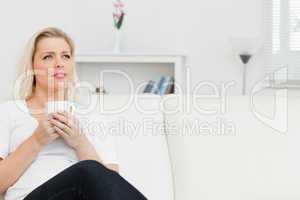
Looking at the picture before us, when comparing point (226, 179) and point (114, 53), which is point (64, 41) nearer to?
point (226, 179)

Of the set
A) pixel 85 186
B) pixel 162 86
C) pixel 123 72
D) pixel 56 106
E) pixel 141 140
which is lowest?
pixel 85 186

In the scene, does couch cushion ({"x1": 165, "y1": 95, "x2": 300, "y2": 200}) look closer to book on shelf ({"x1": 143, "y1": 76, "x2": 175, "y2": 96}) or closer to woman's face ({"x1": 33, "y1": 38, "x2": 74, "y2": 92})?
woman's face ({"x1": 33, "y1": 38, "x2": 74, "y2": 92})

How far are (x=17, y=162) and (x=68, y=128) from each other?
21 cm

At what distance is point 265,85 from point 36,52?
2174 millimetres

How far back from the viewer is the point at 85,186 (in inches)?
61.1

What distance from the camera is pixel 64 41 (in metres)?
1.95

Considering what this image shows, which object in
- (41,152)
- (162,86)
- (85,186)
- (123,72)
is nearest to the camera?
(85,186)

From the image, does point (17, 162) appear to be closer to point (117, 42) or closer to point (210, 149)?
point (210, 149)

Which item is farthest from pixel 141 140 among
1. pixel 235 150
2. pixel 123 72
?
pixel 123 72

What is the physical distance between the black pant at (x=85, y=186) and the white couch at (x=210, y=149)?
42cm

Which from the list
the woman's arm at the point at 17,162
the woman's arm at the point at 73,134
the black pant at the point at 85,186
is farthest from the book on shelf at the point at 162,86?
the black pant at the point at 85,186

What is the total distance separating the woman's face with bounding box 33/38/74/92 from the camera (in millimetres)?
1885

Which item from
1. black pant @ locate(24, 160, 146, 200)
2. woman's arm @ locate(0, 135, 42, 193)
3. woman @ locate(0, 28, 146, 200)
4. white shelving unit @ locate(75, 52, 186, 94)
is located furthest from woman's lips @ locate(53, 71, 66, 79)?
white shelving unit @ locate(75, 52, 186, 94)

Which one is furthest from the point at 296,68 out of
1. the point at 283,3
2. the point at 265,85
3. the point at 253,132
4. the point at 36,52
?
the point at 36,52
